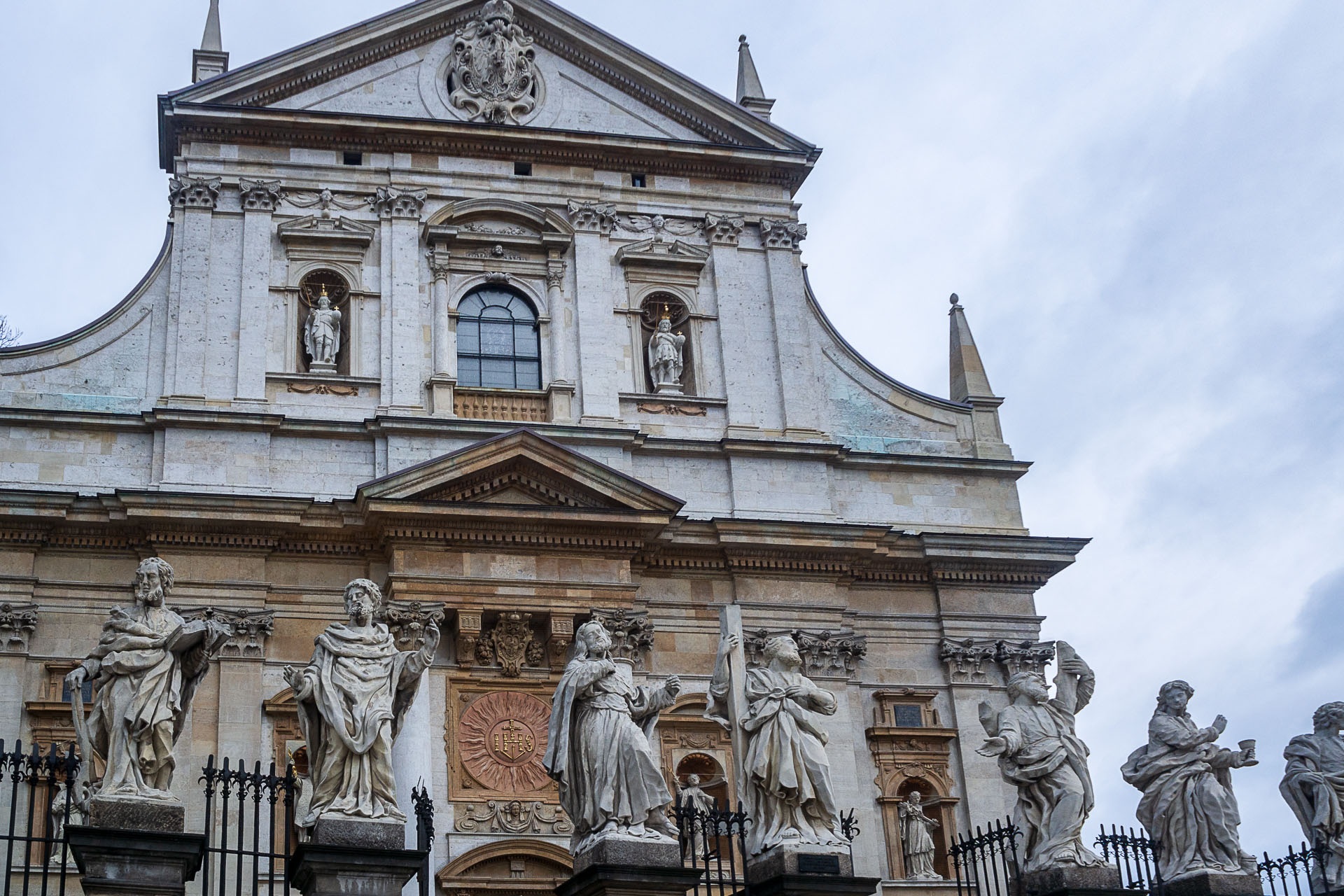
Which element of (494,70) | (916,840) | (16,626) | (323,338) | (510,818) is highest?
(494,70)

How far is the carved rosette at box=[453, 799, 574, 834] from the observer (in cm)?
2094

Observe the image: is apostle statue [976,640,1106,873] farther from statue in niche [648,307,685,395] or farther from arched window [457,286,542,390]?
arched window [457,286,542,390]

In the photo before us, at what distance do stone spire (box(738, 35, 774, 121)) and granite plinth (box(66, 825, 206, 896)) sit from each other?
60.8 feet

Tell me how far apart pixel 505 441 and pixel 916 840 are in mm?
7239

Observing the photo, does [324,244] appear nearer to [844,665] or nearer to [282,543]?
[282,543]

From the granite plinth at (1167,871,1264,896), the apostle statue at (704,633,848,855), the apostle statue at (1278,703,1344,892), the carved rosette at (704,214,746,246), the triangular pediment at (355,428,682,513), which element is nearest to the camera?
the apostle statue at (704,633,848,855)

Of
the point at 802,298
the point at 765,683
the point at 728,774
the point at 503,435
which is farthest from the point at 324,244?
the point at 765,683

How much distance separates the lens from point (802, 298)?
83.9 feet

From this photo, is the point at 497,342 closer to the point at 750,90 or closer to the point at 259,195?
the point at 259,195

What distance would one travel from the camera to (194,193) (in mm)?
24062

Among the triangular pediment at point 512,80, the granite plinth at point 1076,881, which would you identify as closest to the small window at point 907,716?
the triangular pediment at point 512,80

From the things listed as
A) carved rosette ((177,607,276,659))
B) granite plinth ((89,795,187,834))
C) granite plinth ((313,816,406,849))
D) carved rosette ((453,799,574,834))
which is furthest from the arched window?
granite plinth ((89,795,187,834))

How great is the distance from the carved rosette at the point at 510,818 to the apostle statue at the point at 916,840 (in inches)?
172

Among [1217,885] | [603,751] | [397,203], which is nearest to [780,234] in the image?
[397,203]
